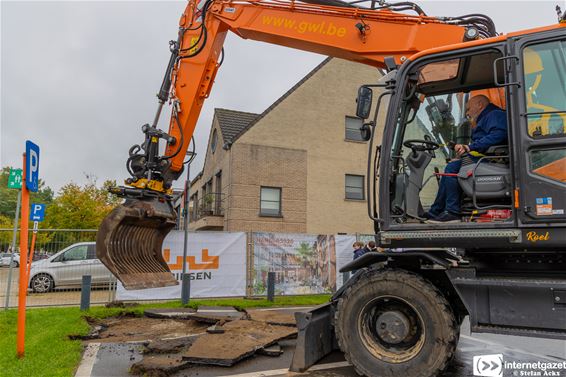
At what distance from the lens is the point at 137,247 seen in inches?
271

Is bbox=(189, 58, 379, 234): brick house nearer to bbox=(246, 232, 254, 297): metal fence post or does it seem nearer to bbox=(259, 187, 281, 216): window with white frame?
bbox=(259, 187, 281, 216): window with white frame

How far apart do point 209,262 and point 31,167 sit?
7828mm

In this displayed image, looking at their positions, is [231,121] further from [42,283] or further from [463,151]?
[463,151]

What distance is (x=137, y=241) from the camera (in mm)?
6891

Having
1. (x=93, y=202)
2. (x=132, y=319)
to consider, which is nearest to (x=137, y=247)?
(x=132, y=319)

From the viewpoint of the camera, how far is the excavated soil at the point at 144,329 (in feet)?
23.3

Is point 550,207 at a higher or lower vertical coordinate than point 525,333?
Result: higher

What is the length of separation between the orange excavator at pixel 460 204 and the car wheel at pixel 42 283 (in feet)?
23.1

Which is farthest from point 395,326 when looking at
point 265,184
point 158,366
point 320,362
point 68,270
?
point 265,184

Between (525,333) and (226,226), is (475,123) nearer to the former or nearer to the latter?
(525,333)

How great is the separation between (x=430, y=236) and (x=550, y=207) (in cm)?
110

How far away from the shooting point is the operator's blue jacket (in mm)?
4477

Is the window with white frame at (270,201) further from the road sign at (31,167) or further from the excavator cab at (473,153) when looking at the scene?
the excavator cab at (473,153)

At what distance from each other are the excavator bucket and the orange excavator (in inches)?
4.4
